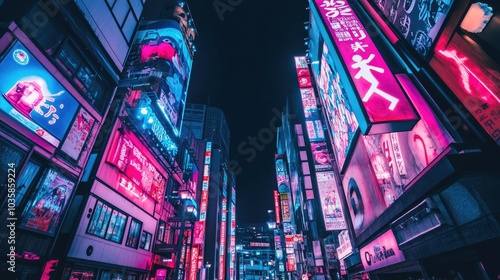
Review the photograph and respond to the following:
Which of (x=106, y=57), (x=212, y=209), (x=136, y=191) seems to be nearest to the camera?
(x=106, y=57)

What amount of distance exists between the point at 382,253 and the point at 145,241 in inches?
739

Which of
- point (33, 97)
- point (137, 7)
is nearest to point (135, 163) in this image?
point (33, 97)

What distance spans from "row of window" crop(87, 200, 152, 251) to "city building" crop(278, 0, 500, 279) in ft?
52.0

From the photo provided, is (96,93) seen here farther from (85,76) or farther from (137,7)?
(137,7)

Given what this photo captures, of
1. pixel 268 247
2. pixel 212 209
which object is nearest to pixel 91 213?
pixel 212 209

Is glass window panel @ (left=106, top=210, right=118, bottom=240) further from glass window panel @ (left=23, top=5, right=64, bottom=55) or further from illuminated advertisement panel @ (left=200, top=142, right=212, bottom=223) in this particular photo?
illuminated advertisement panel @ (left=200, top=142, right=212, bottom=223)

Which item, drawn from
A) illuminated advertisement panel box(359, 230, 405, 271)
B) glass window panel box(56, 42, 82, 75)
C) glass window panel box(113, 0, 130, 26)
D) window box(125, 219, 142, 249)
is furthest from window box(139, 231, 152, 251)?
glass window panel box(113, 0, 130, 26)

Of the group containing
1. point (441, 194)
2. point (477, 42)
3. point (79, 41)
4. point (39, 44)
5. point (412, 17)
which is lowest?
point (441, 194)

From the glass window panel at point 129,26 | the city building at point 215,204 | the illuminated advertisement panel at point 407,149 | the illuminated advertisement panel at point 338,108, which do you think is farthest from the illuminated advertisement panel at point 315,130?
the city building at point 215,204

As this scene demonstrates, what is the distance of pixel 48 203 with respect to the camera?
35.8ft

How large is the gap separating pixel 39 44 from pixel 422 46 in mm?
15800

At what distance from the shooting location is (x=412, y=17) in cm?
741

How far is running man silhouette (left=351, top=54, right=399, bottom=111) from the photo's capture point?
6.65m

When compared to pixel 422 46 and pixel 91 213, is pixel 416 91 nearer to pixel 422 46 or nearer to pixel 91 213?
pixel 422 46
